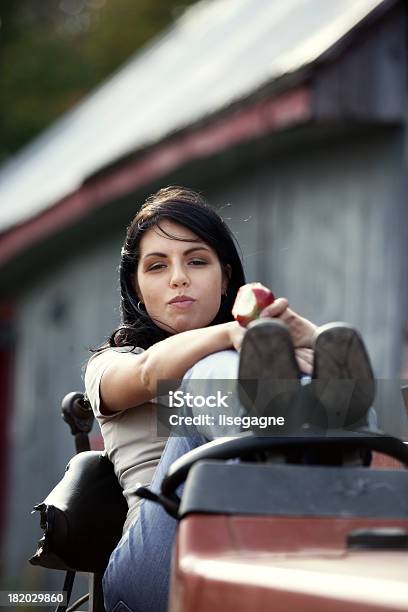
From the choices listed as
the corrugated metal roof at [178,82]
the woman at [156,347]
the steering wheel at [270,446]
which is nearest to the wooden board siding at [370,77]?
the corrugated metal roof at [178,82]

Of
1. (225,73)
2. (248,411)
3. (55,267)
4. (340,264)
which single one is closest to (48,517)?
(248,411)

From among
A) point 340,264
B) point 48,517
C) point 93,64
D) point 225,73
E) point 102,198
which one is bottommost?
point 48,517

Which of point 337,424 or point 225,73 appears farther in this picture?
point 225,73

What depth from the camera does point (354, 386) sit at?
2439 mm

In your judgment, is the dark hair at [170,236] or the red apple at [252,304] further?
the dark hair at [170,236]

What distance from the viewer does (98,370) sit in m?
3.24

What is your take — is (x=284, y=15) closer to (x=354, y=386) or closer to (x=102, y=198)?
(x=102, y=198)

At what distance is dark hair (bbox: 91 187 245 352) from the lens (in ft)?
11.1

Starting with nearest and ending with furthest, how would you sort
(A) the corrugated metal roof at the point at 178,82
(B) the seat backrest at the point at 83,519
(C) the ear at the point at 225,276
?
(B) the seat backrest at the point at 83,519
(C) the ear at the point at 225,276
(A) the corrugated metal roof at the point at 178,82

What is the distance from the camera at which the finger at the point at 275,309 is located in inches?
108

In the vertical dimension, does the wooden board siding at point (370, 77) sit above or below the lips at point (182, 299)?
above

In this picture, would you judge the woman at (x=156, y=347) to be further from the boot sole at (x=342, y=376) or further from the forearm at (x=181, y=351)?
the boot sole at (x=342, y=376)

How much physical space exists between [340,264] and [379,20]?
46.9 inches

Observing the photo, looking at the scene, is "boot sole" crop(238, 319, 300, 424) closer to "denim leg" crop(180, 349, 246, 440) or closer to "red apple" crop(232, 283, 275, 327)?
"denim leg" crop(180, 349, 246, 440)
